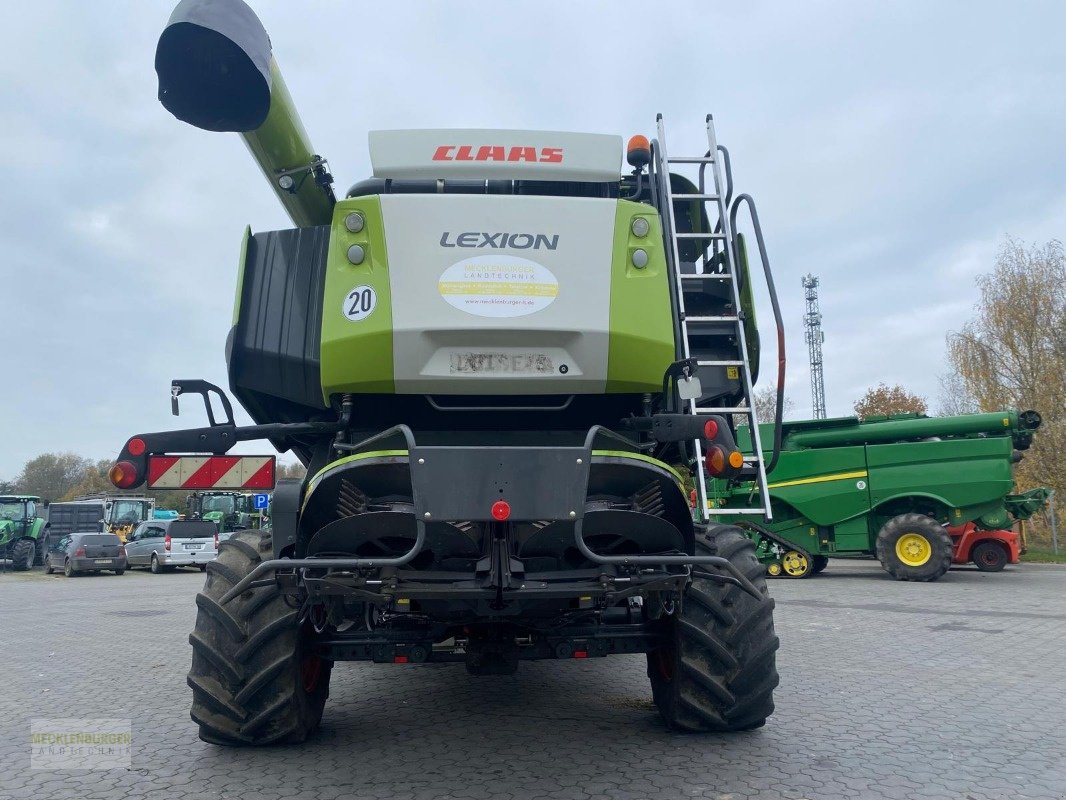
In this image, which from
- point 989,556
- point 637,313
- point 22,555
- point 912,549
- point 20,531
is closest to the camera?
point 637,313

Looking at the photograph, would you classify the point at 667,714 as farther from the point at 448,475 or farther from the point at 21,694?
the point at 21,694

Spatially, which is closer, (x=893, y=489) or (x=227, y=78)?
(x=227, y=78)

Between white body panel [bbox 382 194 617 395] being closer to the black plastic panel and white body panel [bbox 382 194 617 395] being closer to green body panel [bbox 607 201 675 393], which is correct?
green body panel [bbox 607 201 675 393]

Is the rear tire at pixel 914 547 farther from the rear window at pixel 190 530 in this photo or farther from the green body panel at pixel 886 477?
the rear window at pixel 190 530

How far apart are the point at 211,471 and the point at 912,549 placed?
44.5 ft

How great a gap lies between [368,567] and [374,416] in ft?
3.64

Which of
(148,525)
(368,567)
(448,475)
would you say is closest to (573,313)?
(448,475)

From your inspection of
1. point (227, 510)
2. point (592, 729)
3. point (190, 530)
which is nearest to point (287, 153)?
point (592, 729)

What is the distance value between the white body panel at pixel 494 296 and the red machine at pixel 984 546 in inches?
540

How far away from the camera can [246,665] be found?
3990 mm

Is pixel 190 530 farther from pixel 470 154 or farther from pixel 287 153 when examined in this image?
pixel 470 154

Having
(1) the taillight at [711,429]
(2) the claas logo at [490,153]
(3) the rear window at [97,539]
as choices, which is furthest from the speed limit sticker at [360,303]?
(3) the rear window at [97,539]

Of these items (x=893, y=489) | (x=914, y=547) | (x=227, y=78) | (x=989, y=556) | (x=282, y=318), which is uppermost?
(x=227, y=78)

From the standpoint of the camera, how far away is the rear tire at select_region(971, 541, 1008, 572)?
50.5 ft
